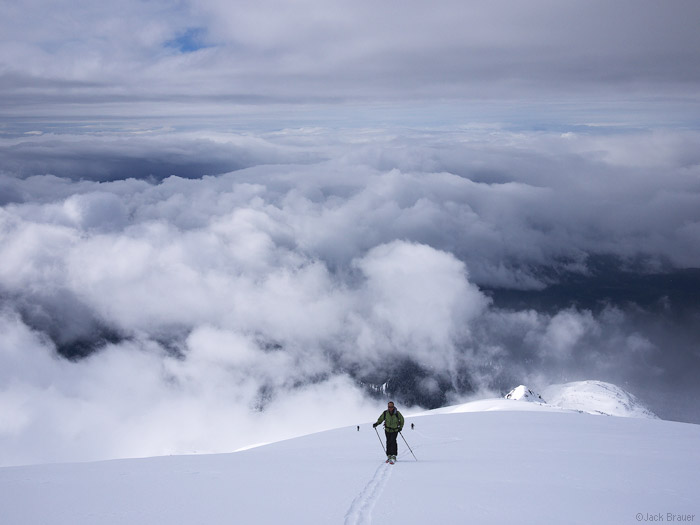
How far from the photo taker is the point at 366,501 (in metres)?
9.57

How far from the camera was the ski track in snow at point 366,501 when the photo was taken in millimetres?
8469

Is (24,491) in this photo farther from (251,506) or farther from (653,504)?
(653,504)

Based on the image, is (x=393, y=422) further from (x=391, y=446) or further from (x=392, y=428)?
(x=391, y=446)

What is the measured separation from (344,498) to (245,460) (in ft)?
19.9

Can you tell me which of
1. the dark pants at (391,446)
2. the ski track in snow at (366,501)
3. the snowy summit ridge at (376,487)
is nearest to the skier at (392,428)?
the dark pants at (391,446)

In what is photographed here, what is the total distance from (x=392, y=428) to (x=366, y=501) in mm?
4789

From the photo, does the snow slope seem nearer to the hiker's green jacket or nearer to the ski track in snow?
the ski track in snow

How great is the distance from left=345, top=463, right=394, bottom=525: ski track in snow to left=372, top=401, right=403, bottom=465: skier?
156cm

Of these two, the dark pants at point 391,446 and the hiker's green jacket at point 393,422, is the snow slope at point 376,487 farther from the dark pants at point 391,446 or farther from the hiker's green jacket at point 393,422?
the hiker's green jacket at point 393,422

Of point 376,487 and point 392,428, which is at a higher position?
point 376,487

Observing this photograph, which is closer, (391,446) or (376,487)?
(376,487)

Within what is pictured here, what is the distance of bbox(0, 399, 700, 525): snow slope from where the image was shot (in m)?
8.64

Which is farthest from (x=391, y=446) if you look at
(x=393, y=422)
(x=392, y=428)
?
(x=393, y=422)

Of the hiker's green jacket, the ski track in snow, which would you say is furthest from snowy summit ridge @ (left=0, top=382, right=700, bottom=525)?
the hiker's green jacket
